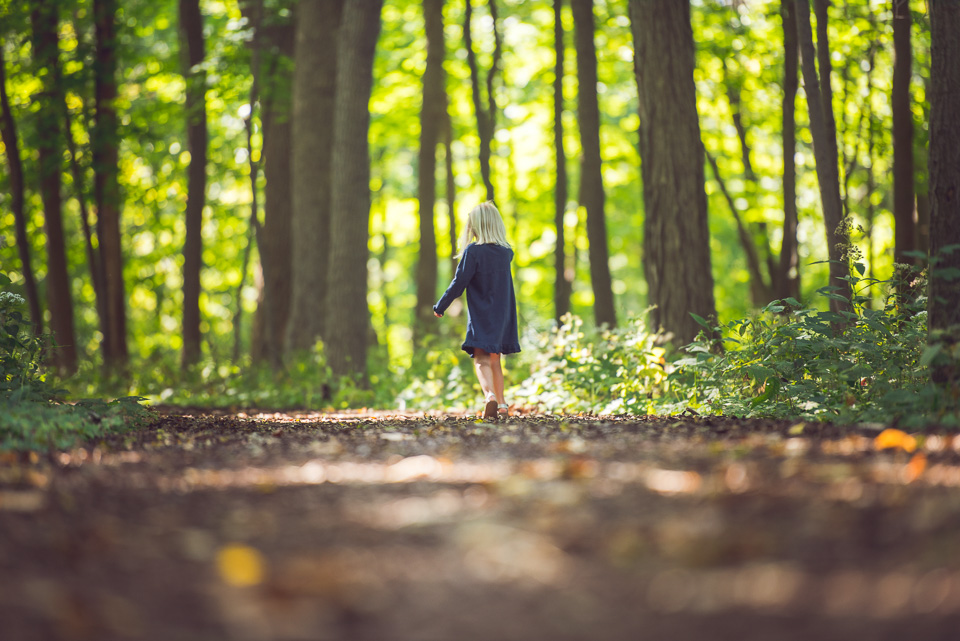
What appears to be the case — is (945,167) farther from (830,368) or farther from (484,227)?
(484,227)

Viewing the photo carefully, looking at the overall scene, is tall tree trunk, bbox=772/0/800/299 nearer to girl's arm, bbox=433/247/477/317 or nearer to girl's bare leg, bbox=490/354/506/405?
girl's bare leg, bbox=490/354/506/405

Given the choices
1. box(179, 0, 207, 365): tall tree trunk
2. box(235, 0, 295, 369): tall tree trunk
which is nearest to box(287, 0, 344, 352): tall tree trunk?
box(235, 0, 295, 369): tall tree trunk

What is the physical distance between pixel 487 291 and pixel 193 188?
10292mm

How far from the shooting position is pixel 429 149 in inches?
740

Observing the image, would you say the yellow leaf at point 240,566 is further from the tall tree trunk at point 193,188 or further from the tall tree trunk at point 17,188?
the tall tree trunk at point 17,188

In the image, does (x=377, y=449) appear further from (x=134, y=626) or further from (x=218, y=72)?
(x=218, y=72)

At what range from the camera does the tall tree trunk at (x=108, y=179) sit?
17609mm

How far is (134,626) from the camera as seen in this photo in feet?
7.82

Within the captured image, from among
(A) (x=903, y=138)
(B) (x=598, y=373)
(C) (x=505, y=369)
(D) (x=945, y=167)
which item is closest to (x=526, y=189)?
(A) (x=903, y=138)

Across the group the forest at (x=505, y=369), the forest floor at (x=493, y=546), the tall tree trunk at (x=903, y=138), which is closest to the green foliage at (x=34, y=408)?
the forest at (x=505, y=369)

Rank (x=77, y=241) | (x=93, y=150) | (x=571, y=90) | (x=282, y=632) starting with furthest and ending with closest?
(x=77, y=241), (x=571, y=90), (x=93, y=150), (x=282, y=632)

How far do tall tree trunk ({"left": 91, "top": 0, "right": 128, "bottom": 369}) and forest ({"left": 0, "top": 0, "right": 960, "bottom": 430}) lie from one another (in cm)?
6

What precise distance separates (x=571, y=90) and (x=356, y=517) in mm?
21585

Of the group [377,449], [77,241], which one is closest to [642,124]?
[377,449]
